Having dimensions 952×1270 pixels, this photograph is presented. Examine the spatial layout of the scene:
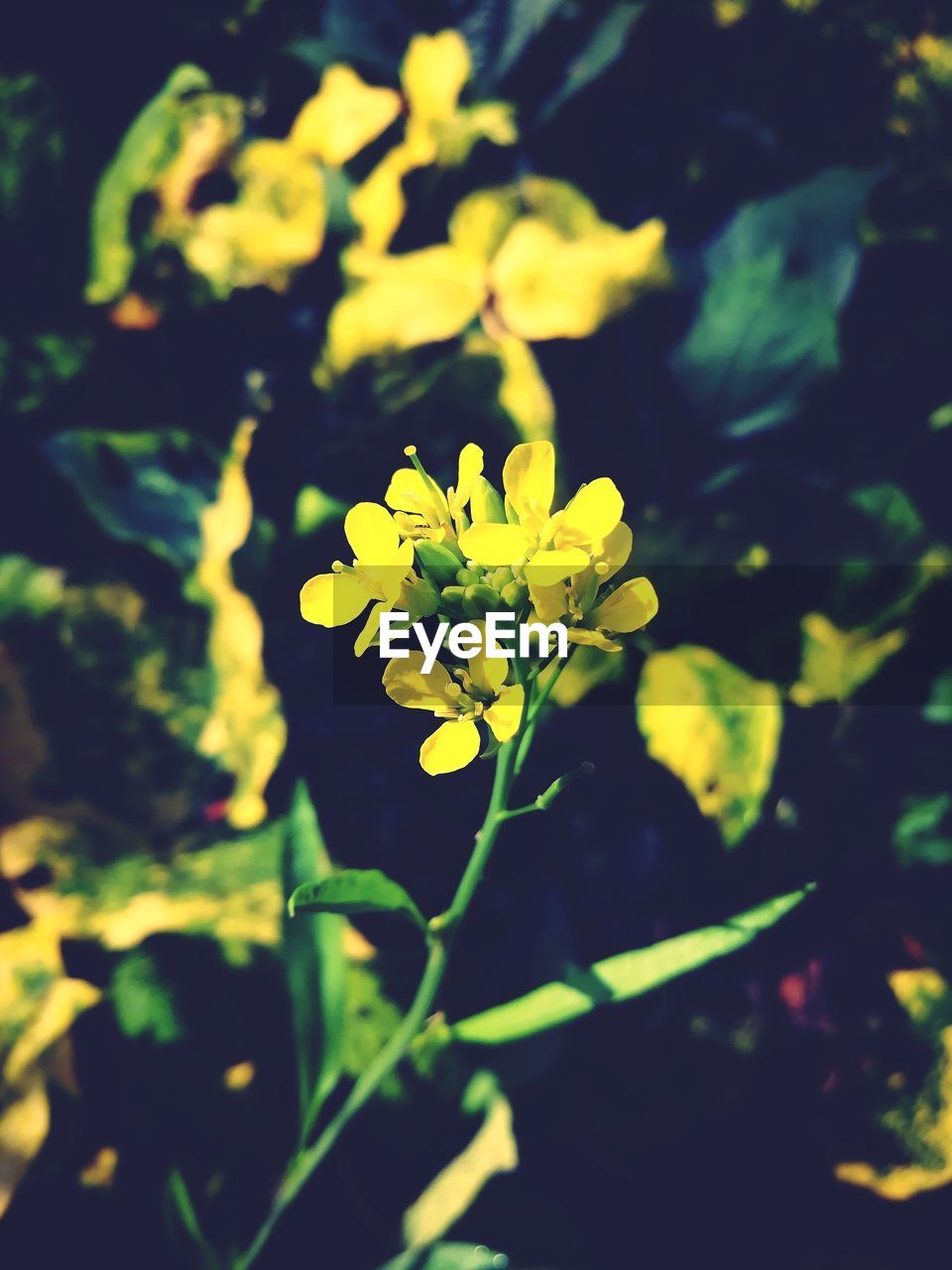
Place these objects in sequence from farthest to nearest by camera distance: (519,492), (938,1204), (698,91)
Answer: (698,91) < (938,1204) < (519,492)

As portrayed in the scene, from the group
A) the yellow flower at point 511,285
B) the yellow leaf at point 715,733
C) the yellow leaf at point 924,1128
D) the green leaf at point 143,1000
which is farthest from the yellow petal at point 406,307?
the yellow leaf at point 924,1128

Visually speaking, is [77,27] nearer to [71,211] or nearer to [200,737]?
[71,211]

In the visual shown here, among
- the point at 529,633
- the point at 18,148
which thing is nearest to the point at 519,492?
the point at 529,633

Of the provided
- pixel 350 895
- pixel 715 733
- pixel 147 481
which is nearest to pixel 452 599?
pixel 350 895

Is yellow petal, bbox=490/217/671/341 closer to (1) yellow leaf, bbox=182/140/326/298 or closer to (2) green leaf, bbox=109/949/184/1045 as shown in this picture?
(1) yellow leaf, bbox=182/140/326/298

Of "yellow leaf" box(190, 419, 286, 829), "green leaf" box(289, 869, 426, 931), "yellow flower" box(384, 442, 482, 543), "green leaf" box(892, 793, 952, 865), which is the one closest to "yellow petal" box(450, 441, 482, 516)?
"yellow flower" box(384, 442, 482, 543)

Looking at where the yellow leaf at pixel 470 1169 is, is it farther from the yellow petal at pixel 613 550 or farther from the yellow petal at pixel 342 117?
the yellow petal at pixel 342 117
